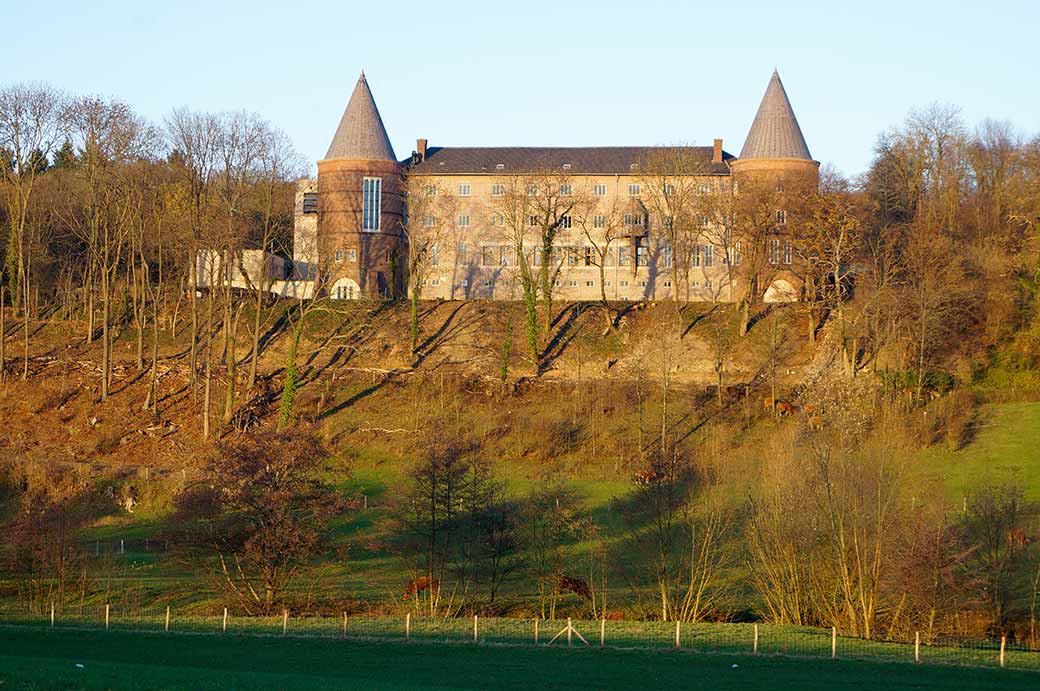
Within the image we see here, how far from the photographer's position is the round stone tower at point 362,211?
72.0m

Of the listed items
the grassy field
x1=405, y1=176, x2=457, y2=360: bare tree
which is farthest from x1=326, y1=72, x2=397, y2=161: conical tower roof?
the grassy field

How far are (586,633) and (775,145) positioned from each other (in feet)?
149

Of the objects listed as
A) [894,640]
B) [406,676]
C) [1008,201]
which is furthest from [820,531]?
[1008,201]

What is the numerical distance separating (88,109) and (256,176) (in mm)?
8307

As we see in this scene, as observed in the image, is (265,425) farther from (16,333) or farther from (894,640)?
(894,640)

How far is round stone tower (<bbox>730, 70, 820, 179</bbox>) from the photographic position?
2768 inches

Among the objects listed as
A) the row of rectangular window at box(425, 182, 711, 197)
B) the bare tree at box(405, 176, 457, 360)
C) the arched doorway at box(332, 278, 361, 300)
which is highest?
the row of rectangular window at box(425, 182, 711, 197)

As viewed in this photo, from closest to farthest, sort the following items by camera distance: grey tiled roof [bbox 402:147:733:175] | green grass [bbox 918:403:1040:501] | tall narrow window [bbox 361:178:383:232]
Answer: green grass [bbox 918:403:1040:501]
tall narrow window [bbox 361:178:383:232]
grey tiled roof [bbox 402:147:733:175]

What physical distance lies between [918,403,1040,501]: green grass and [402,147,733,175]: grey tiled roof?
85.8 feet

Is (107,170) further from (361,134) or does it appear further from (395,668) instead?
(395,668)

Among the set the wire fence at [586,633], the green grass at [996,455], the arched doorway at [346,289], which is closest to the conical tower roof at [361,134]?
the arched doorway at [346,289]

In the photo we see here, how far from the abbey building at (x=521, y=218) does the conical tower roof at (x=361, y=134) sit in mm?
82

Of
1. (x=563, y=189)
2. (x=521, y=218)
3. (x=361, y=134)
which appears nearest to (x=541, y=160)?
(x=563, y=189)

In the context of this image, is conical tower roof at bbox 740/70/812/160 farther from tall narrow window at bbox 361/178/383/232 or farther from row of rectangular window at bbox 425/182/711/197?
tall narrow window at bbox 361/178/383/232
